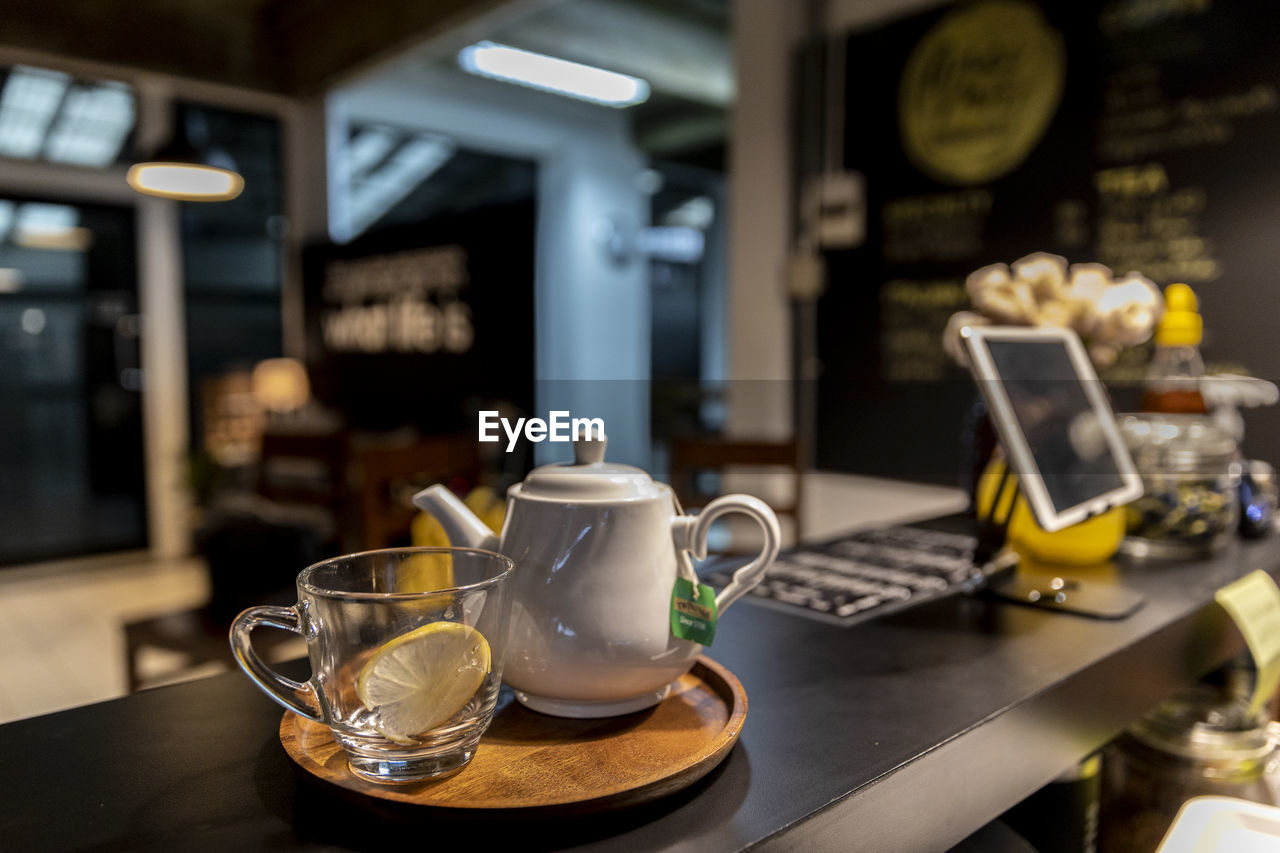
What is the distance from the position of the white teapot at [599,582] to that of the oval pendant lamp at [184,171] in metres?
3.42

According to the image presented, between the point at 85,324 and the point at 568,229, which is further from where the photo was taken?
the point at 568,229

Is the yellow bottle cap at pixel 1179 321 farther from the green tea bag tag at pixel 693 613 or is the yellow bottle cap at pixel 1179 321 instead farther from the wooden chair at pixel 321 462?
the wooden chair at pixel 321 462

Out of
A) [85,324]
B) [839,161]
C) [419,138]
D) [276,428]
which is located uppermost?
[419,138]

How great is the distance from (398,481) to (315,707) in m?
1.58

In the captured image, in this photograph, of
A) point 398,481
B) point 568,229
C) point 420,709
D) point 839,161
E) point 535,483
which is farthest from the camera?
point 568,229

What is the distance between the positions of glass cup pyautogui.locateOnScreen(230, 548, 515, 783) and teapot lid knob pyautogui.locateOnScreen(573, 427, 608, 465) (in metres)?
0.13

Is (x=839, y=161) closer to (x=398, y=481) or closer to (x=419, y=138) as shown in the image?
(x=398, y=481)

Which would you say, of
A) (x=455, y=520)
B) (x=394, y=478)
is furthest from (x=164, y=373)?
(x=455, y=520)

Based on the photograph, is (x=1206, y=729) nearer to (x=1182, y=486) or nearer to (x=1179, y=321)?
(x=1182, y=486)

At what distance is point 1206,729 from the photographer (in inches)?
40.2

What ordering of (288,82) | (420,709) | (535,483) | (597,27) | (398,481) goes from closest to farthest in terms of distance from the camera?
(420,709), (535,483), (288,82), (398,481), (597,27)

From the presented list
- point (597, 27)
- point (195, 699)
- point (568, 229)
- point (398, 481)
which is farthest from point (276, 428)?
point (195, 699)

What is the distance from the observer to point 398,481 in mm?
2064

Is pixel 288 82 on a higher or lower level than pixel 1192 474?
higher
